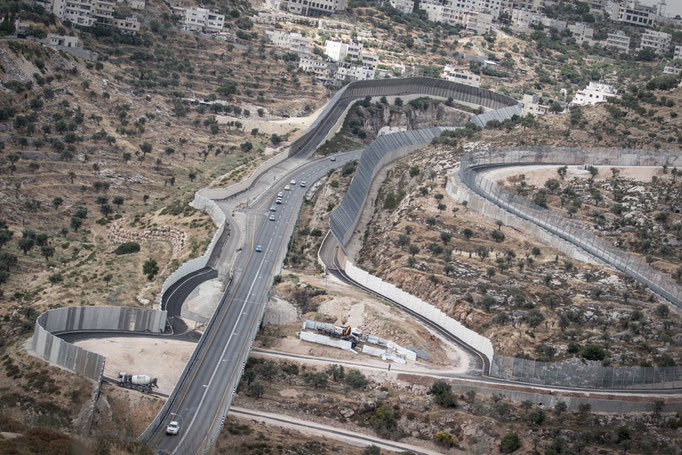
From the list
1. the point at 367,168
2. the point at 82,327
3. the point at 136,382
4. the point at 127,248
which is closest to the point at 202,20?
the point at 367,168

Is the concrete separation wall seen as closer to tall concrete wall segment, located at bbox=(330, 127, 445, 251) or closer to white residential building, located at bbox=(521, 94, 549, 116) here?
tall concrete wall segment, located at bbox=(330, 127, 445, 251)

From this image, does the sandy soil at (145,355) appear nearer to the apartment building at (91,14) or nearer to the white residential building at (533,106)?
the apartment building at (91,14)

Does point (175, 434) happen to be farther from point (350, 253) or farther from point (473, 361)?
point (350, 253)

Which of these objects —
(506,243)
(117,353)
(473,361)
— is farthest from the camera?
(506,243)

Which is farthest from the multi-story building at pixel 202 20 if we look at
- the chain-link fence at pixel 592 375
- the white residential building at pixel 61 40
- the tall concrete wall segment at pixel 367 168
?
the chain-link fence at pixel 592 375

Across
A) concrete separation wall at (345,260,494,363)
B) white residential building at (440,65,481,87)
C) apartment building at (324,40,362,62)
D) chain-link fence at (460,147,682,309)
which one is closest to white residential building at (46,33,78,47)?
apartment building at (324,40,362,62)

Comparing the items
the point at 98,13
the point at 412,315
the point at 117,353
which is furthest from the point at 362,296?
the point at 98,13
